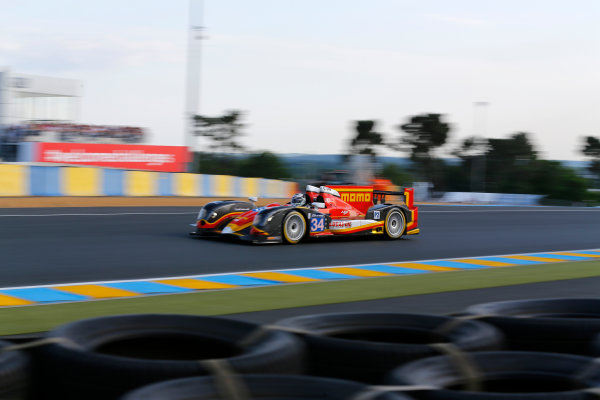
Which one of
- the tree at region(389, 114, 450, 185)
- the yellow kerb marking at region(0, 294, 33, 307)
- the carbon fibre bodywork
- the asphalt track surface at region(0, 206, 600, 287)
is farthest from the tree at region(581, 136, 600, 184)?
the yellow kerb marking at region(0, 294, 33, 307)

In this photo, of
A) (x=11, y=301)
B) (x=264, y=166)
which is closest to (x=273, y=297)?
(x=11, y=301)

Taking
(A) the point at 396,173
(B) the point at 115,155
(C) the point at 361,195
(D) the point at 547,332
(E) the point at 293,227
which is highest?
(A) the point at 396,173

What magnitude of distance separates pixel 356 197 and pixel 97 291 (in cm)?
684

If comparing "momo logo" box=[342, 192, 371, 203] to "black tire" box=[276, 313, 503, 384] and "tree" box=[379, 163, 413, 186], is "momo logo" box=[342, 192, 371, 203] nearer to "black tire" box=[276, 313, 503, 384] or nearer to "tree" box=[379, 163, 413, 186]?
"black tire" box=[276, 313, 503, 384]

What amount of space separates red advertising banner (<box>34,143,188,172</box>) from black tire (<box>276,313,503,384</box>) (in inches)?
1204

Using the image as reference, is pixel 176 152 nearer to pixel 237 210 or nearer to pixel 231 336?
pixel 237 210

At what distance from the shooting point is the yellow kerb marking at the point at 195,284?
25.1ft

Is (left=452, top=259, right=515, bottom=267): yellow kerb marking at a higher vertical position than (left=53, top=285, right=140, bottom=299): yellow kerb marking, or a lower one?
higher

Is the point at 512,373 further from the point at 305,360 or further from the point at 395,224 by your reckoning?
the point at 395,224

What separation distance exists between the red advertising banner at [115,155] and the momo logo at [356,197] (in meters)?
21.5

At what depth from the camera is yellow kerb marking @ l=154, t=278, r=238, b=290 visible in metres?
7.66

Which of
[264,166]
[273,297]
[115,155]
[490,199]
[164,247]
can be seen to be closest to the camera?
[273,297]

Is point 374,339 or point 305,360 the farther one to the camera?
point 374,339

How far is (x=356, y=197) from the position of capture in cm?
1324
